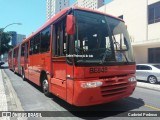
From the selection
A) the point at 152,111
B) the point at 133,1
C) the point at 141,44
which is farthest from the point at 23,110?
the point at 133,1

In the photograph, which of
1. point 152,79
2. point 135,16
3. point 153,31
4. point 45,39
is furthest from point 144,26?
point 45,39

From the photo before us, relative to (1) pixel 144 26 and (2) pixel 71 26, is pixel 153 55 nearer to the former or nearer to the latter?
(1) pixel 144 26

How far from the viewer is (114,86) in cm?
634

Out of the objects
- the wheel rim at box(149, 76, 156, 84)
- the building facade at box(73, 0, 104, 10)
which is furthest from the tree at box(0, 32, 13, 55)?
the building facade at box(73, 0, 104, 10)

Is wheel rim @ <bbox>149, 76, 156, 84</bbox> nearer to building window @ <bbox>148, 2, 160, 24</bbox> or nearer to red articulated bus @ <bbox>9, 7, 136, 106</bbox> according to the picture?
building window @ <bbox>148, 2, 160, 24</bbox>

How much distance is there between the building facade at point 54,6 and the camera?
120 m

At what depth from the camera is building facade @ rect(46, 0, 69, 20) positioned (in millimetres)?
120244

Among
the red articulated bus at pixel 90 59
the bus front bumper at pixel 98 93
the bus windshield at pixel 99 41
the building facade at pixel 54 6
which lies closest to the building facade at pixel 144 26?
the bus windshield at pixel 99 41

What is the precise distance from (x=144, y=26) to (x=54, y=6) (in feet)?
346

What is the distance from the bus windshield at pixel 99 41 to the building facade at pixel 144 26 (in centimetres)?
1349

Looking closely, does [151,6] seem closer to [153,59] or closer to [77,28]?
[153,59]

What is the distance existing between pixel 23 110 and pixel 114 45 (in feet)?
12.2

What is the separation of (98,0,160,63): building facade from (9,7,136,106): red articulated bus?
13.7 meters

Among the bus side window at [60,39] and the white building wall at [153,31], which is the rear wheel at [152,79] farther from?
the bus side window at [60,39]
